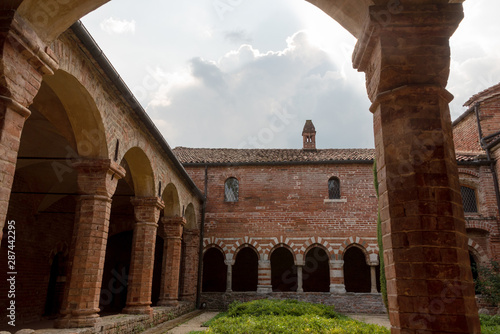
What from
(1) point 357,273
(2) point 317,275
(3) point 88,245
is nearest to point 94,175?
(3) point 88,245

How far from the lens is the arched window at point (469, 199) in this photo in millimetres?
15773

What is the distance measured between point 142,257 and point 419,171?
7782mm

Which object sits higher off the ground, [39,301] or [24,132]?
[24,132]

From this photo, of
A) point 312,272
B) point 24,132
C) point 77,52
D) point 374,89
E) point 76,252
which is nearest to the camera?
Answer: point 374,89

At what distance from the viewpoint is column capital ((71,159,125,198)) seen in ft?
22.2

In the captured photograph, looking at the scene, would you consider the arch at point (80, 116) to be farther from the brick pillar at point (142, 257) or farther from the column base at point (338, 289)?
the column base at point (338, 289)

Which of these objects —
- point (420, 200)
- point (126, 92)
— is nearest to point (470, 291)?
point (420, 200)

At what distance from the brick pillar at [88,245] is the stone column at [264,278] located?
9932mm

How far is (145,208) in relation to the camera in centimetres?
981

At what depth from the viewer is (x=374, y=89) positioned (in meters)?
3.67

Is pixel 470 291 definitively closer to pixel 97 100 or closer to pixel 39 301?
pixel 97 100

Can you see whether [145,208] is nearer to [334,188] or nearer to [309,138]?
[334,188]

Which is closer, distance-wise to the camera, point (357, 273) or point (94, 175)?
point (94, 175)

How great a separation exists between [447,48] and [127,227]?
14.2 metres
